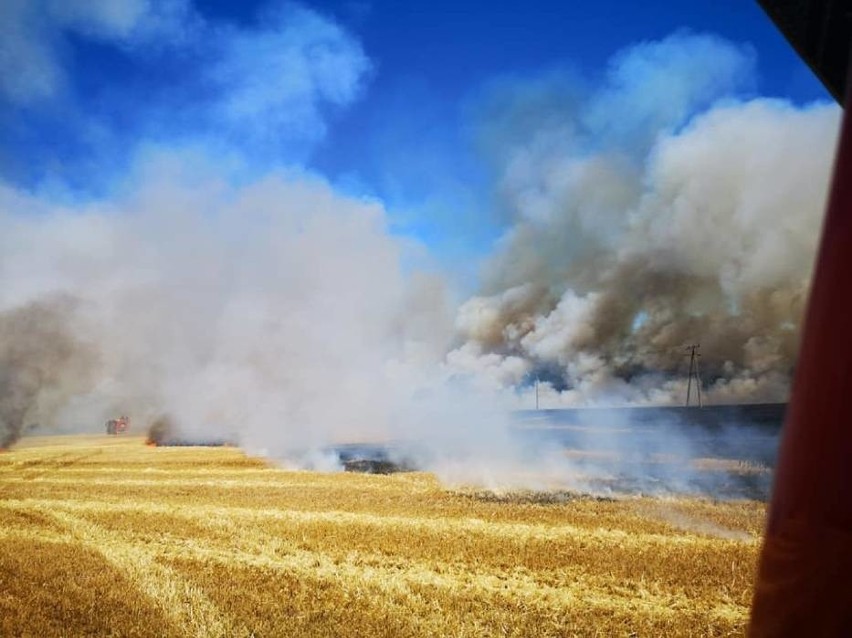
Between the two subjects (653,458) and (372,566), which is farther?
(653,458)

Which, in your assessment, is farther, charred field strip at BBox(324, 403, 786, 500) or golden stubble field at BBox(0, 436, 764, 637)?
charred field strip at BBox(324, 403, 786, 500)

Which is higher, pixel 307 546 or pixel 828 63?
pixel 828 63

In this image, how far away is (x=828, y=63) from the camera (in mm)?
3182

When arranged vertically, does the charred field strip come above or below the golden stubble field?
below

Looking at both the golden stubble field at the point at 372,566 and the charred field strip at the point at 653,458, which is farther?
the charred field strip at the point at 653,458

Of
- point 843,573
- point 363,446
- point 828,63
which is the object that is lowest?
point 363,446

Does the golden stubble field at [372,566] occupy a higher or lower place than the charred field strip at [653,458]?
higher

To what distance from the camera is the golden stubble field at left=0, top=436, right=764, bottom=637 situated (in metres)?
9.09

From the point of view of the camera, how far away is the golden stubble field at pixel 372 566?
29.8 feet

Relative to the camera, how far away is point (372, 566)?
40.2 feet

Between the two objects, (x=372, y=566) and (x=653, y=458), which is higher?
(x=372, y=566)

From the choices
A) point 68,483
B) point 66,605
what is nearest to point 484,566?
point 66,605

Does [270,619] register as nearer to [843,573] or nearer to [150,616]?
[150,616]

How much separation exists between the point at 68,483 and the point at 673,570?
1124 inches
